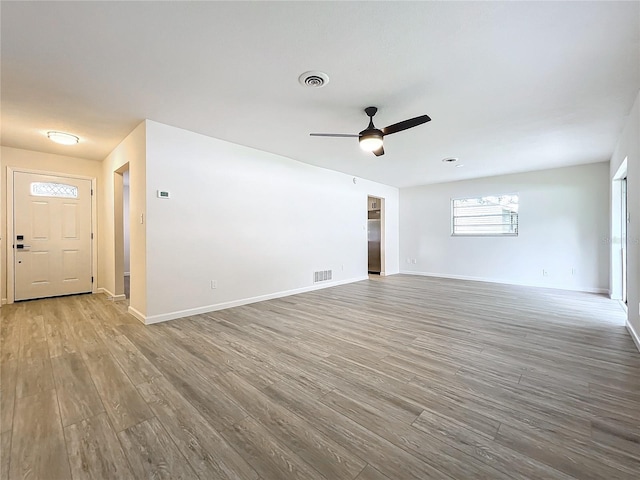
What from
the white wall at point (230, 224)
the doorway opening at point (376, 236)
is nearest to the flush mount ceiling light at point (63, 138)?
the white wall at point (230, 224)

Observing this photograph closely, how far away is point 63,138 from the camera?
159 inches

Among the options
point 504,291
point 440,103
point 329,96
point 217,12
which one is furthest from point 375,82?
point 504,291

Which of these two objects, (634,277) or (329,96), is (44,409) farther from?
(634,277)

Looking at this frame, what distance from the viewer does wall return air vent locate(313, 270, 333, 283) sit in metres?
5.83

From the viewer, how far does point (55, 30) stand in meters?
1.97

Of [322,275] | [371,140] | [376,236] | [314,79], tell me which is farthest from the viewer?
[376,236]

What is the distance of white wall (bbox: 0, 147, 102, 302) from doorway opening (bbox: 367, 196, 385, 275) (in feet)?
21.5

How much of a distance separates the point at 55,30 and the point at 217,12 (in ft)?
3.97

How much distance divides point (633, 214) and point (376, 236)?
5.32 metres

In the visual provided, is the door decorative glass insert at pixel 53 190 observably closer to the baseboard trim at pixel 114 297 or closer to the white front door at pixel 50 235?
the white front door at pixel 50 235

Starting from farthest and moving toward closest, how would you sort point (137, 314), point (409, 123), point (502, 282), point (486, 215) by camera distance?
point (486, 215), point (502, 282), point (137, 314), point (409, 123)

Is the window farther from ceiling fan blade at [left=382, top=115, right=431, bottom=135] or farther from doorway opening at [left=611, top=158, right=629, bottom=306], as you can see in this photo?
ceiling fan blade at [left=382, top=115, right=431, bottom=135]

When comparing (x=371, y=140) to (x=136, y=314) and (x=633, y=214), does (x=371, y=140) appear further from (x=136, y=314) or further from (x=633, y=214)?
(x=136, y=314)

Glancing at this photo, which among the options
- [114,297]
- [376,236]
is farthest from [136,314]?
[376,236]
